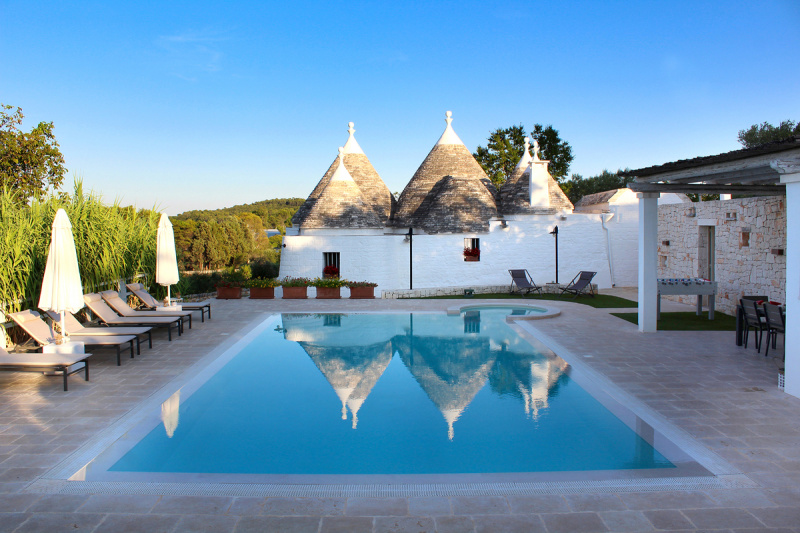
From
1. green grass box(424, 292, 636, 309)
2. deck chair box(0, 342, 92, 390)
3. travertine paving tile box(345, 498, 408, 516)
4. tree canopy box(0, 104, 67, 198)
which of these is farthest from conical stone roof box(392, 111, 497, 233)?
travertine paving tile box(345, 498, 408, 516)

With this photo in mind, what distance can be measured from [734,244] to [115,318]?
15131 mm

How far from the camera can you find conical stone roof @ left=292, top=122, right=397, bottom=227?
79.9ft

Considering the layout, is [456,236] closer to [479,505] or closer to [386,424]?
[386,424]

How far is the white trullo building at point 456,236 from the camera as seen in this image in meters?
20.5

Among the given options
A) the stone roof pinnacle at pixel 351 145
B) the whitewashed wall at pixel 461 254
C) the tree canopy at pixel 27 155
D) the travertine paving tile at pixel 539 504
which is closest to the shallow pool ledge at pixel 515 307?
the whitewashed wall at pixel 461 254

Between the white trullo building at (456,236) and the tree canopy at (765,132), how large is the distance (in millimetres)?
20750

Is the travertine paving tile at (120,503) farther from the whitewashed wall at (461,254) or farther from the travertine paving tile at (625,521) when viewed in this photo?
the whitewashed wall at (461,254)

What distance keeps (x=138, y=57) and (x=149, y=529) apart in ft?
72.7

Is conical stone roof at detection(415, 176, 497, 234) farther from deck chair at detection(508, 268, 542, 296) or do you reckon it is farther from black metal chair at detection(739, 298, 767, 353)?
black metal chair at detection(739, 298, 767, 353)

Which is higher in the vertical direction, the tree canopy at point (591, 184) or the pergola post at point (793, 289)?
the tree canopy at point (591, 184)

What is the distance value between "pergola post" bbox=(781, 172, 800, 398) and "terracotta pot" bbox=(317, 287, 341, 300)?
1401cm

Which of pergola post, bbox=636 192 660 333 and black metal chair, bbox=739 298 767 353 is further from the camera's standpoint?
pergola post, bbox=636 192 660 333

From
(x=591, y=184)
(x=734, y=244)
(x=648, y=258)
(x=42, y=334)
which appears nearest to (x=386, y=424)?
(x=42, y=334)

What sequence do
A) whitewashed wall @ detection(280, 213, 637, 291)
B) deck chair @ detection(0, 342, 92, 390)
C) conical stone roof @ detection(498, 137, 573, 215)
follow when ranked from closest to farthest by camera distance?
deck chair @ detection(0, 342, 92, 390) → whitewashed wall @ detection(280, 213, 637, 291) → conical stone roof @ detection(498, 137, 573, 215)
